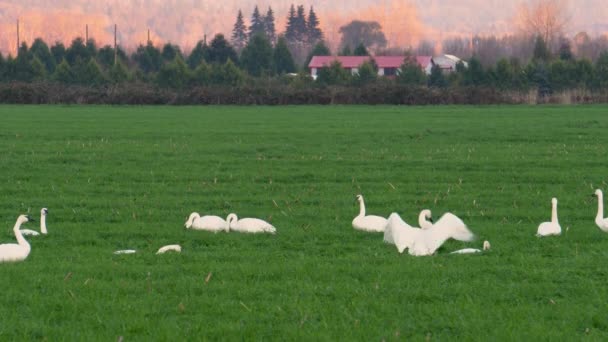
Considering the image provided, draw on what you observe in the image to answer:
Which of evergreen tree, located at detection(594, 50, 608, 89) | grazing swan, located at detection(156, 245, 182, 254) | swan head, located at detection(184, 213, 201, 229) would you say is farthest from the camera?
evergreen tree, located at detection(594, 50, 608, 89)

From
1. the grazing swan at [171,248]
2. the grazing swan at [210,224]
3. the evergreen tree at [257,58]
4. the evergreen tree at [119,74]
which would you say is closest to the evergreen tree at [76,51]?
the evergreen tree at [257,58]

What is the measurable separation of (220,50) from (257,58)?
6920 mm

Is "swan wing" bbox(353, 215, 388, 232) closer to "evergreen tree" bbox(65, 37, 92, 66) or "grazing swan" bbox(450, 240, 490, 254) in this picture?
"grazing swan" bbox(450, 240, 490, 254)

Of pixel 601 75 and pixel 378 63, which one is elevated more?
pixel 378 63

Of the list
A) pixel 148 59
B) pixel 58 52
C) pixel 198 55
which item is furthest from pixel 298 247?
pixel 58 52

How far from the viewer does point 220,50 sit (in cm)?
13625

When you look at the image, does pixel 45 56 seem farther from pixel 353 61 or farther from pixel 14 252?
pixel 14 252

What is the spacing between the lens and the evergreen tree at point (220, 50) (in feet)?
447

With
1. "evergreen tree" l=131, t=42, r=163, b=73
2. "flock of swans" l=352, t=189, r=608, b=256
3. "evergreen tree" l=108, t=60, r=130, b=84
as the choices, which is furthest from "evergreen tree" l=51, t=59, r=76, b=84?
"flock of swans" l=352, t=189, r=608, b=256

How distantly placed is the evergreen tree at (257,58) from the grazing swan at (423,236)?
4650 inches

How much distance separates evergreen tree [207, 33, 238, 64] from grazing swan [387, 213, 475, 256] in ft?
406

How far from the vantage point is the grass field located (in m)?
9.64

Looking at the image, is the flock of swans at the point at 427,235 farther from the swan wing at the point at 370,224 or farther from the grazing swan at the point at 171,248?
the grazing swan at the point at 171,248

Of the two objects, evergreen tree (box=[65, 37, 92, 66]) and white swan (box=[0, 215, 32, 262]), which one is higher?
evergreen tree (box=[65, 37, 92, 66])
